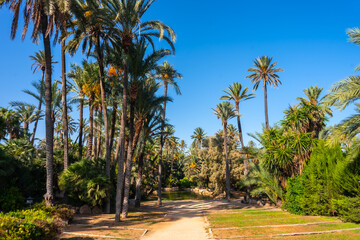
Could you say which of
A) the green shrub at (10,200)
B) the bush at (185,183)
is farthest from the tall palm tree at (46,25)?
the bush at (185,183)

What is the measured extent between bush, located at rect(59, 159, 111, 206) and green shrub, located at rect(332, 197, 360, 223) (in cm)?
1518

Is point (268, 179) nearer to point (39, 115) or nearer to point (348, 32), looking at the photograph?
point (348, 32)

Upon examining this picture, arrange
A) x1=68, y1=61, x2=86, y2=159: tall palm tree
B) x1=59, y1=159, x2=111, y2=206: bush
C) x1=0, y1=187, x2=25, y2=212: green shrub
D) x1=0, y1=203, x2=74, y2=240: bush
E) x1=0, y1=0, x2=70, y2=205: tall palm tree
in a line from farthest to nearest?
x1=68, y1=61, x2=86, y2=159: tall palm tree < x1=59, y1=159, x2=111, y2=206: bush < x1=0, y1=187, x2=25, y2=212: green shrub < x1=0, y1=0, x2=70, y2=205: tall palm tree < x1=0, y1=203, x2=74, y2=240: bush

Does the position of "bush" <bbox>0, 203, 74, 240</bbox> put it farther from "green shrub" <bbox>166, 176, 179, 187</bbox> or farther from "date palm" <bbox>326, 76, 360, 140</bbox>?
"green shrub" <bbox>166, 176, 179, 187</bbox>

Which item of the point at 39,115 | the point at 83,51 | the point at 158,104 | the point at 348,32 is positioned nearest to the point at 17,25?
the point at 83,51

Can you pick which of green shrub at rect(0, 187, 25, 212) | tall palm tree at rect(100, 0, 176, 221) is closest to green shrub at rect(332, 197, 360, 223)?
tall palm tree at rect(100, 0, 176, 221)

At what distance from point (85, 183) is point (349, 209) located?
1691 cm

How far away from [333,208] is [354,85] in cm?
747

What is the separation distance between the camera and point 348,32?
38.0ft

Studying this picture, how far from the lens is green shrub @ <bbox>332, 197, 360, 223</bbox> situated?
11703 mm

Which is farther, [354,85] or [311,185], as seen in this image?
[311,185]

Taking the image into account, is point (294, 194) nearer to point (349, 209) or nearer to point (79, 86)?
point (349, 209)

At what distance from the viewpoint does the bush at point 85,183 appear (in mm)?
17688

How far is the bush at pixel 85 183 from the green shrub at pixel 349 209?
A: 598 inches
